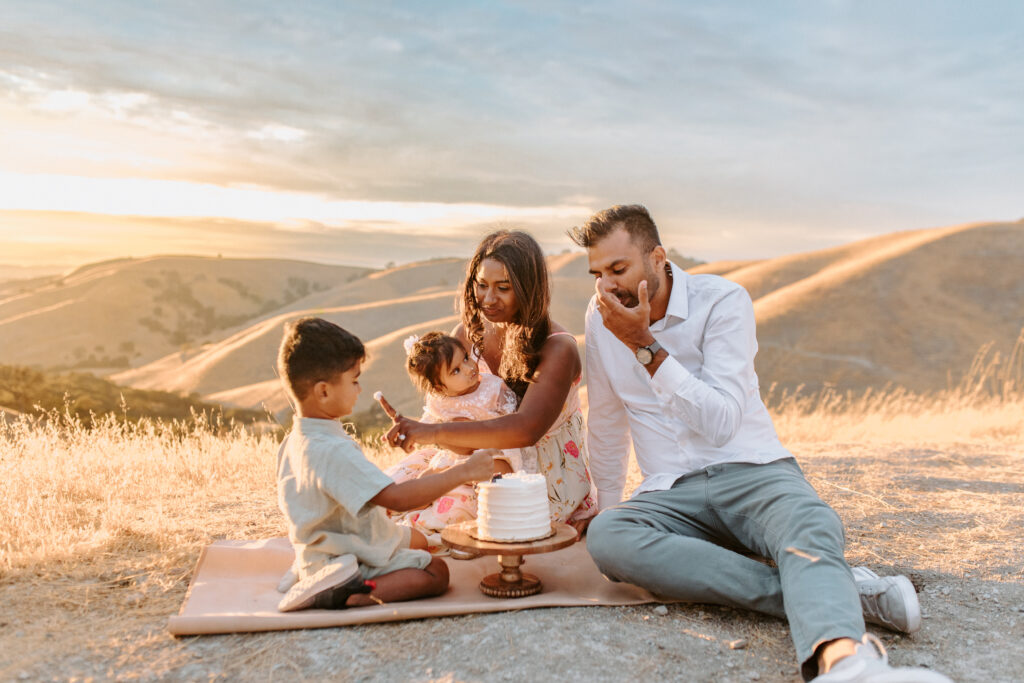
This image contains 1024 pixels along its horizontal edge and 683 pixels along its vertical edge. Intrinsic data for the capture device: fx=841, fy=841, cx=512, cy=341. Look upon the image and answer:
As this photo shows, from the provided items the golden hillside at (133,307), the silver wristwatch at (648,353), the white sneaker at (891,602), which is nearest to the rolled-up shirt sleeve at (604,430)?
the silver wristwatch at (648,353)

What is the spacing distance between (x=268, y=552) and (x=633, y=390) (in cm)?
194

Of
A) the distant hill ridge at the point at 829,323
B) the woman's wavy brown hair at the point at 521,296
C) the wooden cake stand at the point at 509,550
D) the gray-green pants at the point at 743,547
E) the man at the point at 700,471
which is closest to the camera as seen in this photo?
the gray-green pants at the point at 743,547

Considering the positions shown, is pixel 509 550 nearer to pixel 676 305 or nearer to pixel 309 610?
pixel 309 610

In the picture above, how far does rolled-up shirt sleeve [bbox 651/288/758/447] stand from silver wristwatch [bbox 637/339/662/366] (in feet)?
0.20

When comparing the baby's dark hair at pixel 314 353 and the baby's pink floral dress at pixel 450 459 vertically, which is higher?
the baby's dark hair at pixel 314 353

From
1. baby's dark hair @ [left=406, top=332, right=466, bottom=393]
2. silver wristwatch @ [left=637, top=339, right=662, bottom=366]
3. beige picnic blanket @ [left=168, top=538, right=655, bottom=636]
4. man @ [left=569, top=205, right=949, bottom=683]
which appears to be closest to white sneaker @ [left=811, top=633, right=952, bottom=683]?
man @ [left=569, top=205, right=949, bottom=683]

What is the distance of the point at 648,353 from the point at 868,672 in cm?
149

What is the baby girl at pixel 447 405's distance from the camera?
4184 millimetres

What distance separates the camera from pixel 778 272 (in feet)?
127

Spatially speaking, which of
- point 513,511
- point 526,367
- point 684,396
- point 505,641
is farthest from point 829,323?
point 505,641

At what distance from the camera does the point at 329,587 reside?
3393mm

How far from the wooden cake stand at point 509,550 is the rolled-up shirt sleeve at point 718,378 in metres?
0.71

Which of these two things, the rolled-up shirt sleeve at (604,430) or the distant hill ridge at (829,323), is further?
the distant hill ridge at (829,323)

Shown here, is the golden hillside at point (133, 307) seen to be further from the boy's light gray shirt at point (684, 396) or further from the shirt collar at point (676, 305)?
the shirt collar at point (676, 305)
